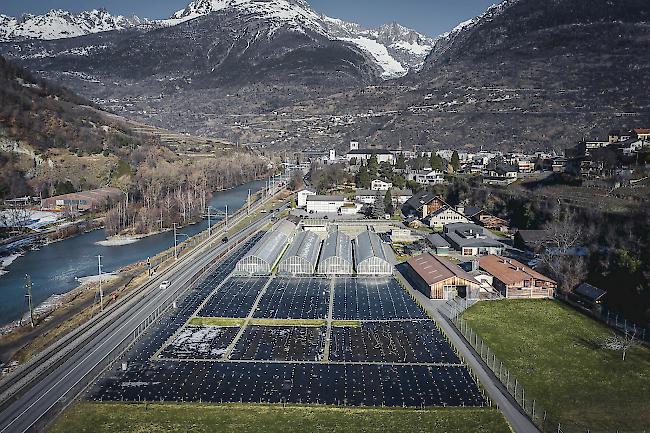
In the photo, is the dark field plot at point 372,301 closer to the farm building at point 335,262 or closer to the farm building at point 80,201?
the farm building at point 335,262

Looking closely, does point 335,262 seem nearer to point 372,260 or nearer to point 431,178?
point 372,260

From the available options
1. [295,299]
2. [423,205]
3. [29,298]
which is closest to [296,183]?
[423,205]

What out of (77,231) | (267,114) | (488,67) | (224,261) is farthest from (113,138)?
(488,67)

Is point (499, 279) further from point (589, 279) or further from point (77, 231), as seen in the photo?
point (77, 231)

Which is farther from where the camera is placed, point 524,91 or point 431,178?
point 524,91

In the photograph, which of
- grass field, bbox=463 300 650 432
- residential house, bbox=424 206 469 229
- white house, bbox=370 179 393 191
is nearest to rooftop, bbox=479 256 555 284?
grass field, bbox=463 300 650 432

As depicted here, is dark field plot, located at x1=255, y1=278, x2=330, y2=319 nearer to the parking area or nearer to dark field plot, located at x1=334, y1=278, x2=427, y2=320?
the parking area
